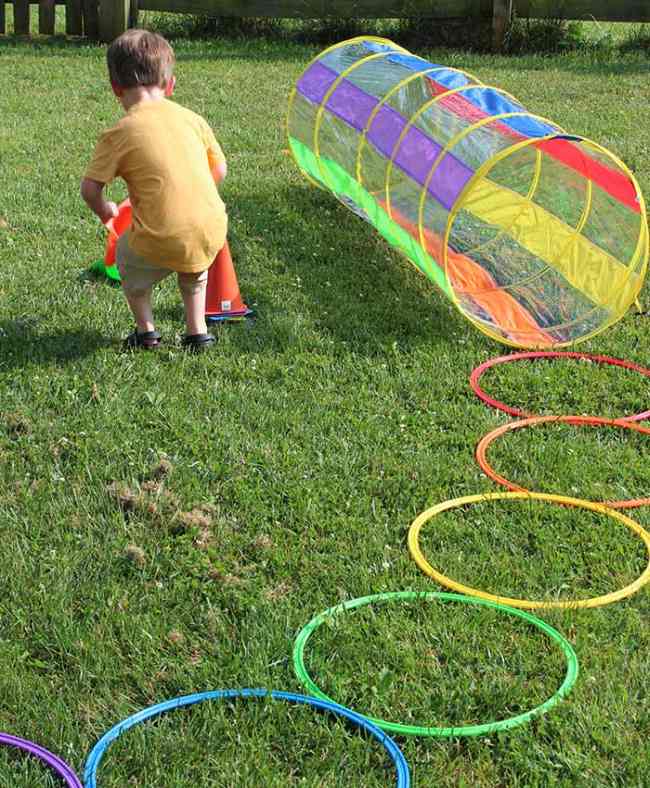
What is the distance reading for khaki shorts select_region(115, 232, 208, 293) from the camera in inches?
206

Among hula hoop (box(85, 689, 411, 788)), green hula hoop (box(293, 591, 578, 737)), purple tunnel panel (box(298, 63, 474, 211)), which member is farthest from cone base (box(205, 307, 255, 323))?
hula hoop (box(85, 689, 411, 788))

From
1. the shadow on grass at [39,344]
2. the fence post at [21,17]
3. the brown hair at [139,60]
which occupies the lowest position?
the shadow on grass at [39,344]

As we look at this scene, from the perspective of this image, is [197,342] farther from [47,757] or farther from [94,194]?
[47,757]

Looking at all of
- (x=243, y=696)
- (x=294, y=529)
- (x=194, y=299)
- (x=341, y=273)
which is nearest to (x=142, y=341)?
(x=194, y=299)

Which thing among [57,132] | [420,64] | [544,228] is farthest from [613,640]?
[57,132]

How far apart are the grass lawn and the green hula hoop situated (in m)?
0.04

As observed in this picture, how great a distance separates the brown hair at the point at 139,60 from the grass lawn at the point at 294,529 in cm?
133

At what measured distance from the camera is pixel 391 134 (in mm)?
6613

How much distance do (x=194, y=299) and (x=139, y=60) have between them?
1.18m

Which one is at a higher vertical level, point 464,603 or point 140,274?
point 140,274

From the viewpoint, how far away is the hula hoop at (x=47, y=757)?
2795 mm

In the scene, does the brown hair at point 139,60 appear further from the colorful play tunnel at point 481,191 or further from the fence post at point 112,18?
the fence post at point 112,18

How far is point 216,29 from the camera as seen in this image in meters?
14.8

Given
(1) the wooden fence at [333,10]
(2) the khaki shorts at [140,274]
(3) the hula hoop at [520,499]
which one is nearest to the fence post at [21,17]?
(1) the wooden fence at [333,10]
